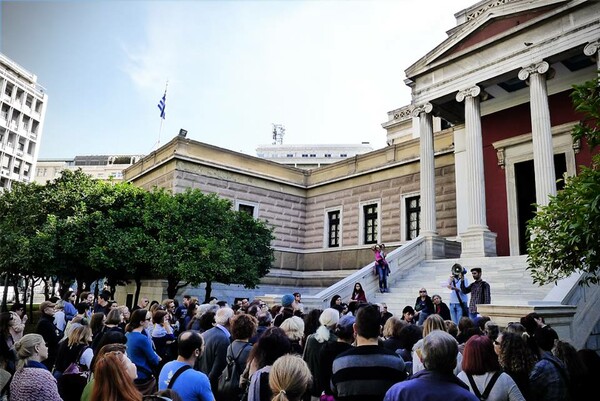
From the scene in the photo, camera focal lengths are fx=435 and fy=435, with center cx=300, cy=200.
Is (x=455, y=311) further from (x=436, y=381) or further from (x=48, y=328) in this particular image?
(x=48, y=328)

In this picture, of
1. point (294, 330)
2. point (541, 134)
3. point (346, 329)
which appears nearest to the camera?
point (346, 329)

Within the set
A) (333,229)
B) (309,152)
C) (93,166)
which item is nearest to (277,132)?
(309,152)

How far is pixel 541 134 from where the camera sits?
14.7 meters

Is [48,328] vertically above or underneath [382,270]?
underneath

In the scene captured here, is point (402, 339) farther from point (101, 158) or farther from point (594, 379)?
point (101, 158)

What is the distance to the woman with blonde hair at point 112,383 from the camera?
261 centimetres

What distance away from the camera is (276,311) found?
772 cm

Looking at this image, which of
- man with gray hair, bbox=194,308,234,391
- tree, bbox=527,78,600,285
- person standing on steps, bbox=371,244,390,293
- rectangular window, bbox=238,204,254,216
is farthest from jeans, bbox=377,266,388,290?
rectangular window, bbox=238,204,254,216

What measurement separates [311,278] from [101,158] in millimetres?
81587

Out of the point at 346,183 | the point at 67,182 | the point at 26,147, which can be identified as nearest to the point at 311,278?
the point at 346,183

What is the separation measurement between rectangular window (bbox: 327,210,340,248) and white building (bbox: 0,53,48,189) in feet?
161

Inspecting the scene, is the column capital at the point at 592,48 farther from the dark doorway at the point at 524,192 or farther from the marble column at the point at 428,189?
the marble column at the point at 428,189

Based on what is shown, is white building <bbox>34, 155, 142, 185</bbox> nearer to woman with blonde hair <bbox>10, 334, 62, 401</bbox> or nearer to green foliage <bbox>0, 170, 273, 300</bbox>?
green foliage <bbox>0, 170, 273, 300</bbox>

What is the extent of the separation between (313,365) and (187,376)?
50.4 inches
